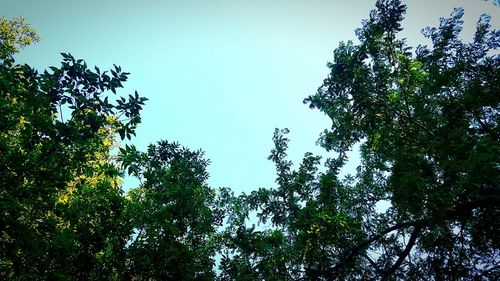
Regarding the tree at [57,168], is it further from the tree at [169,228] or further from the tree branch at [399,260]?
the tree branch at [399,260]

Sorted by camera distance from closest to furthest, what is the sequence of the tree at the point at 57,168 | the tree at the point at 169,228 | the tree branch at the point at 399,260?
the tree at the point at 57,168 < the tree at the point at 169,228 < the tree branch at the point at 399,260

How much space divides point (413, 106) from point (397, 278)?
22.4 ft

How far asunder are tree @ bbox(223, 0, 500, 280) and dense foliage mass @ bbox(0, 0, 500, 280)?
64mm

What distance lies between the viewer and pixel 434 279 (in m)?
11.0

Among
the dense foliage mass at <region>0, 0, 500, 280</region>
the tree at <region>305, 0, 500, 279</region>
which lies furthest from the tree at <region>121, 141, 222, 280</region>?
the tree at <region>305, 0, 500, 279</region>

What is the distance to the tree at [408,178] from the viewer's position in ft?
→ 29.2

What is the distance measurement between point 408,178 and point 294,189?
21.7 ft

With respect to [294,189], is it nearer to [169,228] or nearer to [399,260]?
[399,260]

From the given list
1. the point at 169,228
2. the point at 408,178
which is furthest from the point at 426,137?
the point at 169,228

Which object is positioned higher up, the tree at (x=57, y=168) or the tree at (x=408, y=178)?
the tree at (x=408, y=178)

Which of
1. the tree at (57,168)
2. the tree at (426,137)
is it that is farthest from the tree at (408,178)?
the tree at (57,168)

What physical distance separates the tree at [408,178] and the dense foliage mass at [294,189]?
A: 6 cm

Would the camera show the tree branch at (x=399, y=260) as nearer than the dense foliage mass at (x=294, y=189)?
No

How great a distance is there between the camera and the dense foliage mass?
237 inches
